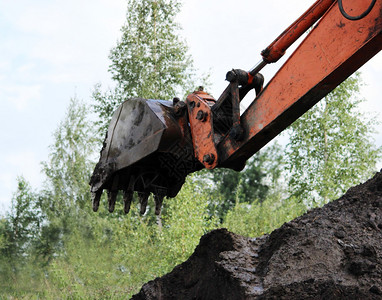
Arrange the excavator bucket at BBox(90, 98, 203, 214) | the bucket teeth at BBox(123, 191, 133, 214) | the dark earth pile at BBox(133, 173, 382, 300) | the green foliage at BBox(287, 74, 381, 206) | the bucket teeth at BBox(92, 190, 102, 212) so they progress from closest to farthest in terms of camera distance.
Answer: the dark earth pile at BBox(133, 173, 382, 300) → the excavator bucket at BBox(90, 98, 203, 214) → the bucket teeth at BBox(123, 191, 133, 214) → the bucket teeth at BBox(92, 190, 102, 212) → the green foliage at BBox(287, 74, 381, 206)

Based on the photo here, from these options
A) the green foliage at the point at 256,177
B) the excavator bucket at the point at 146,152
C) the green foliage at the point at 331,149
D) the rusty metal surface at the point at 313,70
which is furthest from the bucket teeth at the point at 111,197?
the green foliage at the point at 256,177

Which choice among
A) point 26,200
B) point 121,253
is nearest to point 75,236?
point 26,200

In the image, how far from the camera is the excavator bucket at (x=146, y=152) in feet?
12.2

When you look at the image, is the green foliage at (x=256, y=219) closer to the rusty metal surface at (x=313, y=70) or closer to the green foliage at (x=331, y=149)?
the green foliage at (x=331, y=149)

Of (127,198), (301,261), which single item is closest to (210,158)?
(301,261)

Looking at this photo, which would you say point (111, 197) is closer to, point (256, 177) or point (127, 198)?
point (127, 198)

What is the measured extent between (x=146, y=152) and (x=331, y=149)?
10.1 metres

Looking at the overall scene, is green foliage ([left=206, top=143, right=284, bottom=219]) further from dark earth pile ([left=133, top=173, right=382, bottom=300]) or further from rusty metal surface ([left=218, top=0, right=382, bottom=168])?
rusty metal surface ([left=218, top=0, right=382, bottom=168])

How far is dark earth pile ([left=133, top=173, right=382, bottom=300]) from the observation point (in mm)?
3158

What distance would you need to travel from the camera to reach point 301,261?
346 centimetres

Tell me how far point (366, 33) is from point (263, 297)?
1.77 m

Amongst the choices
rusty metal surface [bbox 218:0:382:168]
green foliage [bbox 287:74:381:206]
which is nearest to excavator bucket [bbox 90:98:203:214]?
rusty metal surface [bbox 218:0:382:168]

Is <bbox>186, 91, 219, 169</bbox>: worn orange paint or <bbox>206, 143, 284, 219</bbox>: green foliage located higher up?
<bbox>206, 143, 284, 219</bbox>: green foliage

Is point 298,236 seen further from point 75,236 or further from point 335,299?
point 75,236
